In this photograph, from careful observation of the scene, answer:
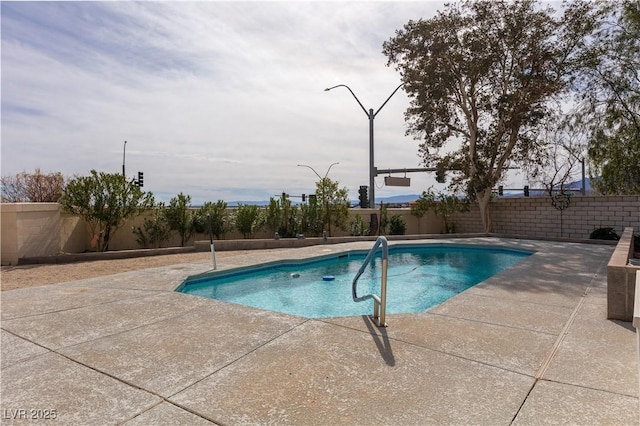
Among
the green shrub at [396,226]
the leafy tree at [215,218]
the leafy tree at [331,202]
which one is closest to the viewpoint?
the leafy tree at [215,218]

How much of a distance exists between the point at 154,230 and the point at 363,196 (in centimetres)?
1094

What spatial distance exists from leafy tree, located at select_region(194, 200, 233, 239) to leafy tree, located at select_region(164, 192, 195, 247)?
0.26 meters

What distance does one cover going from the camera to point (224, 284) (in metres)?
7.62

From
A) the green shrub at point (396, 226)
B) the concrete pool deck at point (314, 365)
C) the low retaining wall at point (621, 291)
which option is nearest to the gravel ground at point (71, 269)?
the concrete pool deck at point (314, 365)

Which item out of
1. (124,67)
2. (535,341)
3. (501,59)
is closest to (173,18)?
(124,67)

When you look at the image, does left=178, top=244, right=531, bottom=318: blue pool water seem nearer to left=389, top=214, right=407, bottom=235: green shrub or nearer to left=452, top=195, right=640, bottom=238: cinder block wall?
left=389, top=214, right=407, bottom=235: green shrub

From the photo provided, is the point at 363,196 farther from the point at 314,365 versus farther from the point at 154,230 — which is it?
the point at 314,365

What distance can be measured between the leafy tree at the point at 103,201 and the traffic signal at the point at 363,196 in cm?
1122

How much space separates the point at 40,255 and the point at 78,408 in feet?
30.2

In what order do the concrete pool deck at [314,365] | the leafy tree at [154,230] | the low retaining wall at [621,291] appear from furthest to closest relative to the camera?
the leafy tree at [154,230]
the low retaining wall at [621,291]
the concrete pool deck at [314,365]

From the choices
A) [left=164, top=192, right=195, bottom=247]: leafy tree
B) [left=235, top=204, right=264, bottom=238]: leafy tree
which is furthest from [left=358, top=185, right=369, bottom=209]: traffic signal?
[left=164, top=192, right=195, bottom=247]: leafy tree

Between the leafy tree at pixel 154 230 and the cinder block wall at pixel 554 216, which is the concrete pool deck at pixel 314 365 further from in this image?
the cinder block wall at pixel 554 216

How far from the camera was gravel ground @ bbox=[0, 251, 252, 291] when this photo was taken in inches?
279

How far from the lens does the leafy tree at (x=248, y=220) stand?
13.3 m
